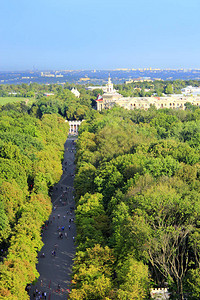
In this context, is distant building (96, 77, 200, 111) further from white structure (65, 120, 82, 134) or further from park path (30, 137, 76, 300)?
park path (30, 137, 76, 300)

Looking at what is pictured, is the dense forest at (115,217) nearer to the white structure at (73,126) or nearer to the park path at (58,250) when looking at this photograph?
the park path at (58,250)

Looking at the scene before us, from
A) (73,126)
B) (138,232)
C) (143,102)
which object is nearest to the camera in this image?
(138,232)

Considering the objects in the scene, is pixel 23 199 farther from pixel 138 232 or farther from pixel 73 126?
pixel 73 126

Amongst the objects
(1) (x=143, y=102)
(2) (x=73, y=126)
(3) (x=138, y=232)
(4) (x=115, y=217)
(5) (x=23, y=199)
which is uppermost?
(3) (x=138, y=232)

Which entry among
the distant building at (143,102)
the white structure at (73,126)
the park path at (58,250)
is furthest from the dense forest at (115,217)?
the distant building at (143,102)

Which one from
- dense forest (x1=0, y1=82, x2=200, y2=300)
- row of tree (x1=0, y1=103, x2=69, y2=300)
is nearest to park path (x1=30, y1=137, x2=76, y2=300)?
row of tree (x1=0, y1=103, x2=69, y2=300)

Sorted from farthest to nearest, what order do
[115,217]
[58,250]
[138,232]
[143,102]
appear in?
[143,102], [58,250], [115,217], [138,232]

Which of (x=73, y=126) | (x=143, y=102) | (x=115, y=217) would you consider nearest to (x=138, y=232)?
(x=115, y=217)
